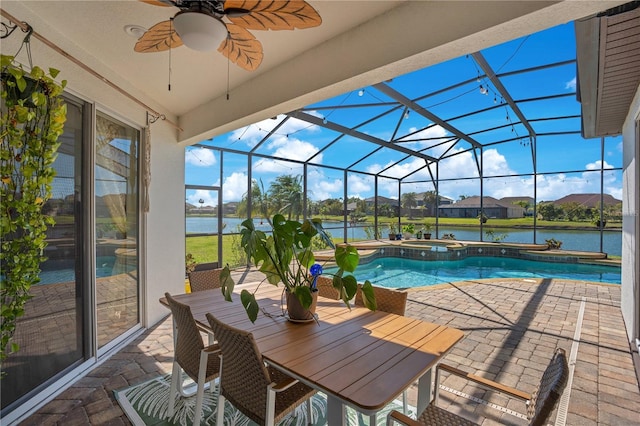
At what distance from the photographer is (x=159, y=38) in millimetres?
1837

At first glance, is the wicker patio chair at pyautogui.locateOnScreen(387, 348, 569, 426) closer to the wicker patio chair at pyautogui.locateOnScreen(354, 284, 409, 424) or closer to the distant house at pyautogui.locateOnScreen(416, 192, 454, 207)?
the wicker patio chair at pyautogui.locateOnScreen(354, 284, 409, 424)

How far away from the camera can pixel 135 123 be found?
3629mm

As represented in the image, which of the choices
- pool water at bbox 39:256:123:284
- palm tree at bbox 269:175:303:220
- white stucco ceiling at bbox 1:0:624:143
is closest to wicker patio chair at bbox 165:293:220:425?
pool water at bbox 39:256:123:284

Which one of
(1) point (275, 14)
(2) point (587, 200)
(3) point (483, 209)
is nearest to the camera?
(1) point (275, 14)

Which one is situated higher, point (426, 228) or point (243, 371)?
point (426, 228)

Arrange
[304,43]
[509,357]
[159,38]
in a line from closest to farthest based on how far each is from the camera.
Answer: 1. [159,38]
2. [304,43]
3. [509,357]

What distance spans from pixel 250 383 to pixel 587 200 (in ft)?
38.3

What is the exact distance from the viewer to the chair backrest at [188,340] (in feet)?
6.06

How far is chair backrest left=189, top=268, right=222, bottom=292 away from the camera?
299 centimetres

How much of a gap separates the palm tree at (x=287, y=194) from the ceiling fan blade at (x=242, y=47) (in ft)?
20.0

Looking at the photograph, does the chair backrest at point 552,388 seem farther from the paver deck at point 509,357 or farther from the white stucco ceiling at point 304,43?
the white stucco ceiling at point 304,43

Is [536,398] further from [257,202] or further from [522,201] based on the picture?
[522,201]

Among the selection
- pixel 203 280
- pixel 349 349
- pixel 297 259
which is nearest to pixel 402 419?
pixel 349 349

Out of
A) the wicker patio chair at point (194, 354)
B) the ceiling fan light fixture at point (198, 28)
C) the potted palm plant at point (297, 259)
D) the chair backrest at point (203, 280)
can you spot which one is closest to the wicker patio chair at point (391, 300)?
the potted palm plant at point (297, 259)
